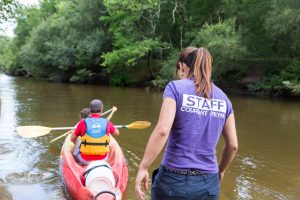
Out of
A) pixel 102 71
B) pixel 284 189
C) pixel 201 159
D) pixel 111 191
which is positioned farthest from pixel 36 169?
pixel 102 71

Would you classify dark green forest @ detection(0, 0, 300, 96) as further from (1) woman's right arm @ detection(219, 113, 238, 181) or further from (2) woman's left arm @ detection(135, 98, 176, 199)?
(2) woman's left arm @ detection(135, 98, 176, 199)

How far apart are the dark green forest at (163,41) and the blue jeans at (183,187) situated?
18.1 m

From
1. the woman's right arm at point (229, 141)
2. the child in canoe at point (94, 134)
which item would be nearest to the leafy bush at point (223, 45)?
the child in canoe at point (94, 134)

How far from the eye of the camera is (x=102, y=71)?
3422cm

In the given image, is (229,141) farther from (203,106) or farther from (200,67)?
(200,67)

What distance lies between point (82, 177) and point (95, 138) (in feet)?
1.90

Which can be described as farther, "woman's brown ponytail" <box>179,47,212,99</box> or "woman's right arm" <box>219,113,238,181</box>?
"woman's right arm" <box>219,113,238,181</box>

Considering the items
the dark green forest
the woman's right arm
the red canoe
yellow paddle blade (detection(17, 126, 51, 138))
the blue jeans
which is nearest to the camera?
the blue jeans

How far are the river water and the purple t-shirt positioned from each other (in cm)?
407

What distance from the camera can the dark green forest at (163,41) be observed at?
72.2ft

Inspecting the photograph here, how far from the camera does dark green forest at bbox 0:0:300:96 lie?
72.2 feet

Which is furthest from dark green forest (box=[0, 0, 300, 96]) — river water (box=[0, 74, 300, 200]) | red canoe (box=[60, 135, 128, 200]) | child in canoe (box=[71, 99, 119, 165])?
child in canoe (box=[71, 99, 119, 165])

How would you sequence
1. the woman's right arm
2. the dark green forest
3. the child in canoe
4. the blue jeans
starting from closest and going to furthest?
the blue jeans
the woman's right arm
the child in canoe
the dark green forest

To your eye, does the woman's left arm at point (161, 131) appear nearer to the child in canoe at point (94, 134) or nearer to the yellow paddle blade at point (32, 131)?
the child in canoe at point (94, 134)
